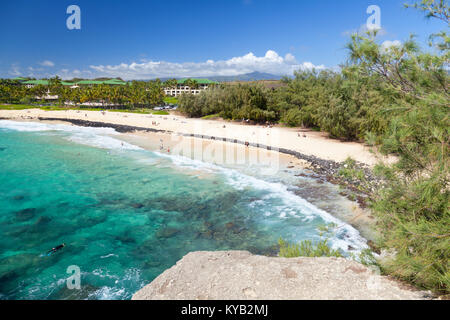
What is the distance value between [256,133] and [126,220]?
28.7m

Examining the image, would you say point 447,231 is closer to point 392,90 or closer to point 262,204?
point 392,90

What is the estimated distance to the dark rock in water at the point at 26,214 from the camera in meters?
16.6

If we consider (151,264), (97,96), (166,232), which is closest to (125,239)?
(166,232)

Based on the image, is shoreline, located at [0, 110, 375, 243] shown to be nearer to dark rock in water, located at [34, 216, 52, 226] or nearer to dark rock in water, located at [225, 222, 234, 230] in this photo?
dark rock in water, located at [225, 222, 234, 230]

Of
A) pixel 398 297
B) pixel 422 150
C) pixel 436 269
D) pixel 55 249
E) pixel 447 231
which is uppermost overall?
pixel 422 150

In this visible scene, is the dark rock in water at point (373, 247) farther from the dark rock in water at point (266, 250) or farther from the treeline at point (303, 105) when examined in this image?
the treeline at point (303, 105)

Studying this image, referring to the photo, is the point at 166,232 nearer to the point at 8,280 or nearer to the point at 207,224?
the point at 207,224

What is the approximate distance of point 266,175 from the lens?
24312 mm

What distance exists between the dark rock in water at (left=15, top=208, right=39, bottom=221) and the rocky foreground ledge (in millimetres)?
14218

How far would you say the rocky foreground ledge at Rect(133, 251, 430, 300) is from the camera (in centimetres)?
539

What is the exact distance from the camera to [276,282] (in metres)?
5.94

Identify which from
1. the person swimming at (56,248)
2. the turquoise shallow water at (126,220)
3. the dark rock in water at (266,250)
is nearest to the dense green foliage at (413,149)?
the dark rock in water at (266,250)

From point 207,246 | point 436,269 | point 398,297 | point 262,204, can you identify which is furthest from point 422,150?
point 262,204

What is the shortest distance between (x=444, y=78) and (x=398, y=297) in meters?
4.15
